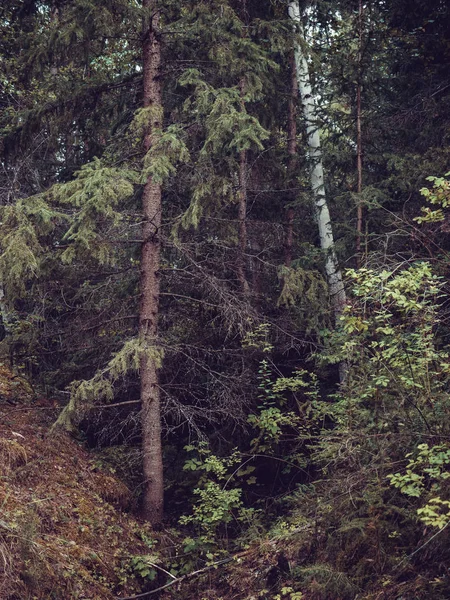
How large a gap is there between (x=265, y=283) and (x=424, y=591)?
7.74m

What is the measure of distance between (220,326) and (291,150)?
4.85 m

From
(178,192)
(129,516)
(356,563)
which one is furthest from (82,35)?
(356,563)

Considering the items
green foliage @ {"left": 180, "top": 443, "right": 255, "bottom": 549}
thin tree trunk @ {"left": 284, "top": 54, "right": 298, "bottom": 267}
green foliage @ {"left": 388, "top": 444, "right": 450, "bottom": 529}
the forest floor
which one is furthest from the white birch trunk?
green foliage @ {"left": 388, "top": 444, "right": 450, "bottom": 529}

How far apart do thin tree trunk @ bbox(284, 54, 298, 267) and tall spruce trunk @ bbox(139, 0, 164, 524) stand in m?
3.57

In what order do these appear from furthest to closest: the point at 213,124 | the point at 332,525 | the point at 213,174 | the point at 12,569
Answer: the point at 213,174
the point at 213,124
the point at 332,525
the point at 12,569

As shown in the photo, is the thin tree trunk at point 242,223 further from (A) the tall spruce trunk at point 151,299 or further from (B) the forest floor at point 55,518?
(B) the forest floor at point 55,518

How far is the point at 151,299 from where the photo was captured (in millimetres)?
9211

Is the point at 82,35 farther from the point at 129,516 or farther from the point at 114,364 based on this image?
the point at 129,516

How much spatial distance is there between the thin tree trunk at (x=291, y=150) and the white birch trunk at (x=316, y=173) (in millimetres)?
365

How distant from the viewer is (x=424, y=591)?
5352 millimetres

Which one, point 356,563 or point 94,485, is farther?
point 94,485

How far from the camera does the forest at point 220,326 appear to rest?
6.31 m

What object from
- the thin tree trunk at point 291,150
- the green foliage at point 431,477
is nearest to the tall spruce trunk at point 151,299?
the thin tree trunk at point 291,150

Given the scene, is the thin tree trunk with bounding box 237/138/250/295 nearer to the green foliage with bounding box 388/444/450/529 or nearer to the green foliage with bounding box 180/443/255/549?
the green foliage with bounding box 180/443/255/549
